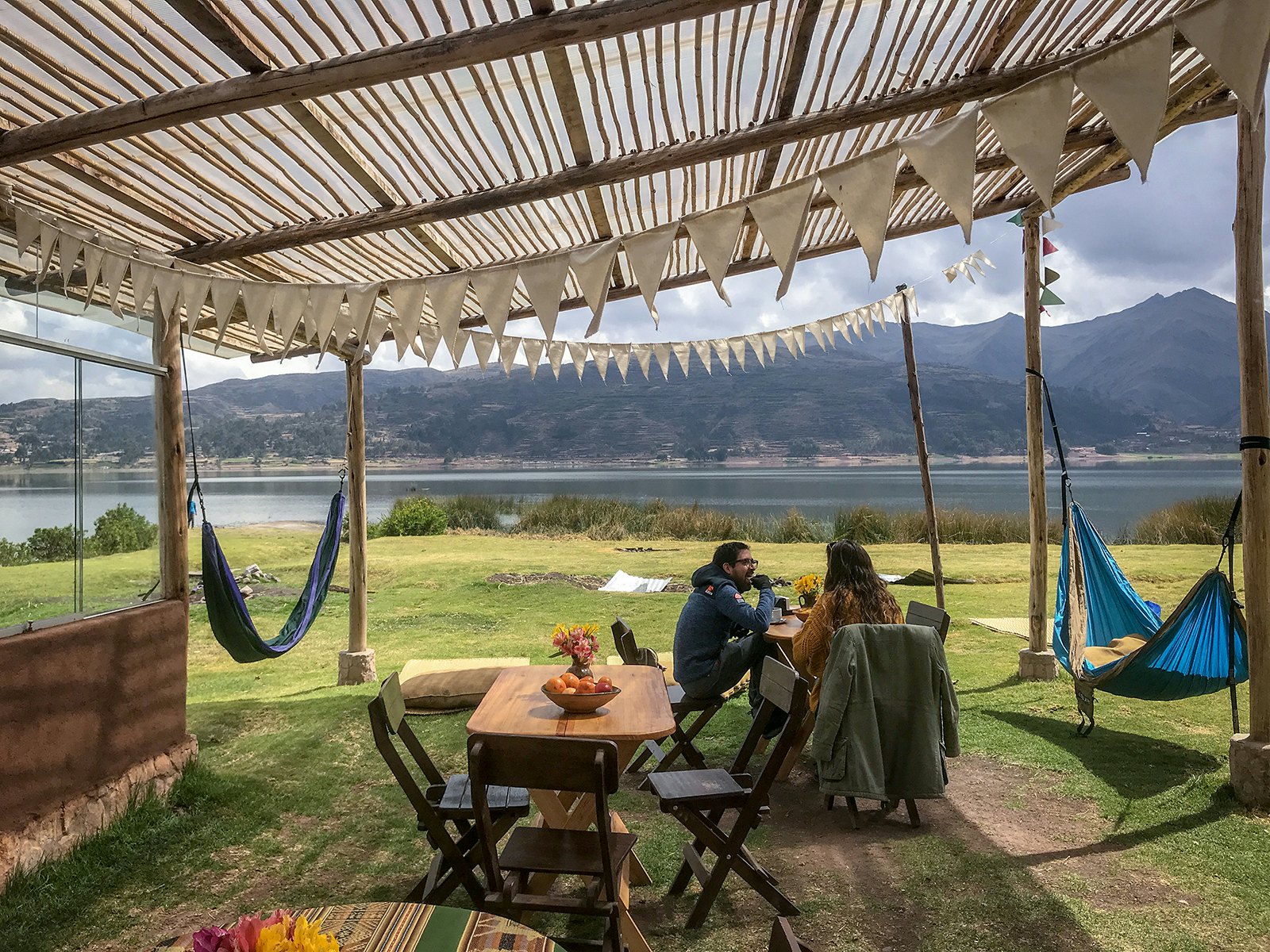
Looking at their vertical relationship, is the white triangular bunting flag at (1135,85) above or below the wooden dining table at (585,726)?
above

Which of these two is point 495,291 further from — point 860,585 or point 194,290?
point 860,585

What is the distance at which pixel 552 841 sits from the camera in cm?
237

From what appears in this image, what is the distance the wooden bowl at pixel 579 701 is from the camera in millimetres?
2730

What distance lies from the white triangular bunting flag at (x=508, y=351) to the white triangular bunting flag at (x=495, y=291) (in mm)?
1577

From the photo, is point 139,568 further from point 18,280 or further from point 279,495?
point 279,495

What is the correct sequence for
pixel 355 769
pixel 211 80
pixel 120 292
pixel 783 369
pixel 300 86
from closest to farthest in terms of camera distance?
pixel 300 86 → pixel 211 80 → pixel 120 292 → pixel 355 769 → pixel 783 369

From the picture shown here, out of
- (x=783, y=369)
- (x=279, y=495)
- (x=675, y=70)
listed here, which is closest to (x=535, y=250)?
(x=675, y=70)

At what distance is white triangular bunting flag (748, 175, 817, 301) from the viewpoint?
2.17 m

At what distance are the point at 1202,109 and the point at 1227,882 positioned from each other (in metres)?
2.96

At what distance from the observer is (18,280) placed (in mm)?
3123

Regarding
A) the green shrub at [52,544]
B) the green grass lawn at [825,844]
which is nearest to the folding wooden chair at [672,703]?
the green grass lawn at [825,844]

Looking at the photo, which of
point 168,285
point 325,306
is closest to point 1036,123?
point 325,306

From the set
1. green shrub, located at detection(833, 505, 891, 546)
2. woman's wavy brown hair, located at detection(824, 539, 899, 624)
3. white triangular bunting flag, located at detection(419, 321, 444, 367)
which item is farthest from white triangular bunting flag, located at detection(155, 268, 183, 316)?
green shrub, located at detection(833, 505, 891, 546)

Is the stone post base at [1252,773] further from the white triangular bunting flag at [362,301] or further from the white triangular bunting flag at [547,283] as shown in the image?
the white triangular bunting flag at [362,301]
